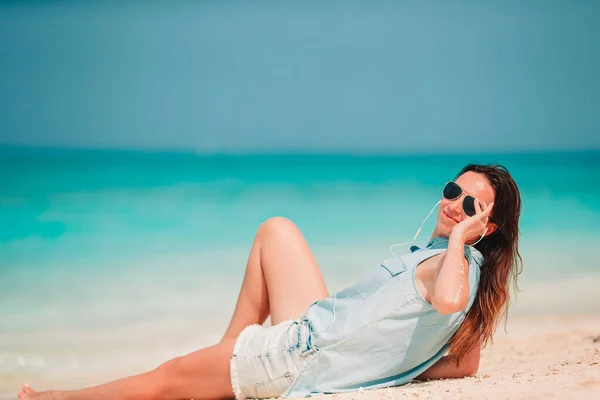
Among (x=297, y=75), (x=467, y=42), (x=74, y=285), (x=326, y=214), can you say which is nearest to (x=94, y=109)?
(x=297, y=75)

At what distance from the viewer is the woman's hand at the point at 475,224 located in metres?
2.50

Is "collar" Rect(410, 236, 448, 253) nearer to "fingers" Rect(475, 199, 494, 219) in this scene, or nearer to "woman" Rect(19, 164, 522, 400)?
"woman" Rect(19, 164, 522, 400)

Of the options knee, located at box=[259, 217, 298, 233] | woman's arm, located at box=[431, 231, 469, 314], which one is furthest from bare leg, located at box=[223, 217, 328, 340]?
woman's arm, located at box=[431, 231, 469, 314]

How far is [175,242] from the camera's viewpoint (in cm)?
704

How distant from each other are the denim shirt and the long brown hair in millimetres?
57

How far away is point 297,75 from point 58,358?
1624 cm

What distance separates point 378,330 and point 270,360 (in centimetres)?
41

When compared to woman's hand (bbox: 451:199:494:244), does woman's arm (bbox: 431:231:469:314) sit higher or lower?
lower

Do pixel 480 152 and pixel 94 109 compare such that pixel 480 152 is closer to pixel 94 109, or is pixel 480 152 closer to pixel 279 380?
pixel 94 109

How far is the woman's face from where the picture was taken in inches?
106

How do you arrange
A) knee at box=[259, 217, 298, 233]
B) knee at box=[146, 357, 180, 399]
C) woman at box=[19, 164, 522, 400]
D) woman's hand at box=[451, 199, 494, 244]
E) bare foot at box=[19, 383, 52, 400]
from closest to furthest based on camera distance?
woman's hand at box=[451, 199, 494, 244] → woman at box=[19, 164, 522, 400] → knee at box=[146, 357, 180, 399] → bare foot at box=[19, 383, 52, 400] → knee at box=[259, 217, 298, 233]

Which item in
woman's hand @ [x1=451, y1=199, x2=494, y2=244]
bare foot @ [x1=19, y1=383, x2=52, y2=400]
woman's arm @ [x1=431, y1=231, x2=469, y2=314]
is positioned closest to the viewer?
woman's arm @ [x1=431, y1=231, x2=469, y2=314]

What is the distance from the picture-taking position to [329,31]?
63.6ft

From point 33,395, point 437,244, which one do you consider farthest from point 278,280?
point 33,395
